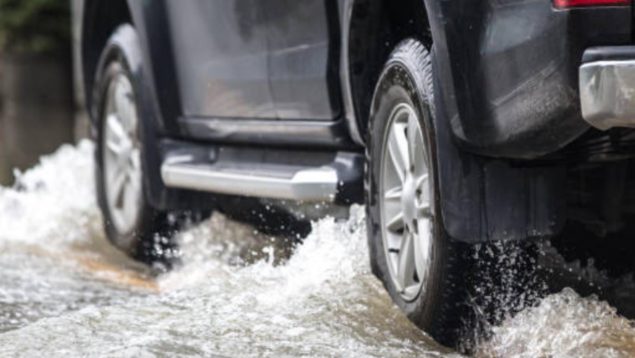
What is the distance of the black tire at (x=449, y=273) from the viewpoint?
3871mm

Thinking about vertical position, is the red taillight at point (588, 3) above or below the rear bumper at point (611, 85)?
above

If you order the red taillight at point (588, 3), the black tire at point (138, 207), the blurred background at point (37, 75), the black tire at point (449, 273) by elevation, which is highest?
the red taillight at point (588, 3)

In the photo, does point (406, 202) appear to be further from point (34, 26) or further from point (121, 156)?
point (34, 26)

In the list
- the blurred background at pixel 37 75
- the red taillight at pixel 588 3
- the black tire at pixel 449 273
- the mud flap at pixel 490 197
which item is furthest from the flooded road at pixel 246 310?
the blurred background at pixel 37 75

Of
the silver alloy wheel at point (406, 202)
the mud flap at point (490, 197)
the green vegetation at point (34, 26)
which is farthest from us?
the green vegetation at point (34, 26)

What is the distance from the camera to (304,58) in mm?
4891

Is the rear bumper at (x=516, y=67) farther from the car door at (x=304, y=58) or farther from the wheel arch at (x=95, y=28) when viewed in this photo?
the wheel arch at (x=95, y=28)

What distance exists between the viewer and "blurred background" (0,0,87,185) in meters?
13.0

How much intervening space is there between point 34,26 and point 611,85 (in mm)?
10259

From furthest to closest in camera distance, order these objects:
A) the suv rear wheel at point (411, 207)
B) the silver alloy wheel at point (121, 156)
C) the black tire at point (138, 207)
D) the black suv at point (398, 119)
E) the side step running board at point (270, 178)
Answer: the silver alloy wheel at point (121, 156)
the black tire at point (138, 207)
the side step running board at point (270, 178)
the suv rear wheel at point (411, 207)
the black suv at point (398, 119)

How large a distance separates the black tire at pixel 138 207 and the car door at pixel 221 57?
0.82ft

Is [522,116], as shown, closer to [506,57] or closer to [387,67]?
[506,57]

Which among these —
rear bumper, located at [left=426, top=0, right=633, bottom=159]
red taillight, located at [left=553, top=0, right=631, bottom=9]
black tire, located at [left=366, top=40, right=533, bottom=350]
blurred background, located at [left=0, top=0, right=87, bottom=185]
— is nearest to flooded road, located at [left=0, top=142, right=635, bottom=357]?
black tire, located at [left=366, top=40, right=533, bottom=350]

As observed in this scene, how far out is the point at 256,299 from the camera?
15.0 ft
